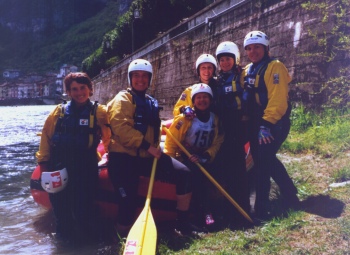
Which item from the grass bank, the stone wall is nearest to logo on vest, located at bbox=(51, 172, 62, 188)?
the grass bank

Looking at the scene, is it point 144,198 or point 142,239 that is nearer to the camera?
point 142,239

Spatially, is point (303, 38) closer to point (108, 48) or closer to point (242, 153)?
point (242, 153)

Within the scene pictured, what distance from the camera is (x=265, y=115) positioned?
4.38 meters

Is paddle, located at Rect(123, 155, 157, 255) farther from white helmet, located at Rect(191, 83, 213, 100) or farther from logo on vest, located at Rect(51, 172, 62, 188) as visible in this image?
white helmet, located at Rect(191, 83, 213, 100)

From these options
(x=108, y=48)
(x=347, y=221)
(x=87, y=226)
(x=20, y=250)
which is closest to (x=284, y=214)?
(x=347, y=221)

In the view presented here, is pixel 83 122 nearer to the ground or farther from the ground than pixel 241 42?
nearer to the ground

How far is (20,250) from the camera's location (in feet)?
15.7

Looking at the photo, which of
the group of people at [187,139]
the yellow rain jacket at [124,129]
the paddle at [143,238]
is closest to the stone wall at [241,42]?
the group of people at [187,139]

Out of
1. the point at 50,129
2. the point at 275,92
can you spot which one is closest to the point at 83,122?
the point at 50,129

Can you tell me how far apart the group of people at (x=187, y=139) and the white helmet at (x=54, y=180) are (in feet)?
0.45

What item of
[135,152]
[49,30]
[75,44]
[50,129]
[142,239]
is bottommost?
[142,239]

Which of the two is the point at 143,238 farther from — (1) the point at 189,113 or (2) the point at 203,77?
(2) the point at 203,77

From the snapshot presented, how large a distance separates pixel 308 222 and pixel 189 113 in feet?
5.94

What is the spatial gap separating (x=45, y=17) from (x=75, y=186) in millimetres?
152682
